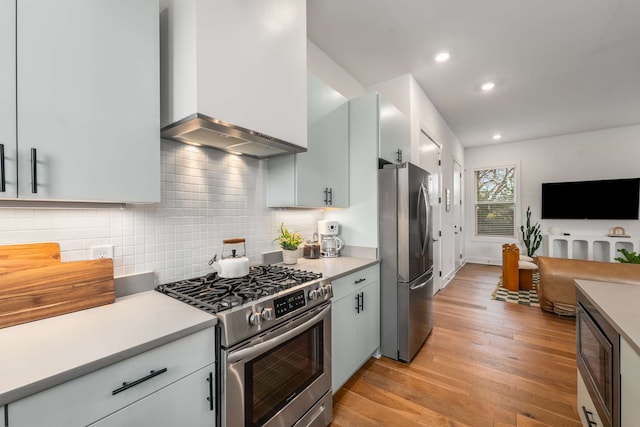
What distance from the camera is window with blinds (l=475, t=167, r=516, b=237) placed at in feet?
20.5

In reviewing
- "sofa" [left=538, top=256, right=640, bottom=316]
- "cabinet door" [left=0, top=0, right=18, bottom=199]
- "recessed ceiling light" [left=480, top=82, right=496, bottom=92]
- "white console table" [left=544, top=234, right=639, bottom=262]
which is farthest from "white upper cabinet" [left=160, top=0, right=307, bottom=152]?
"white console table" [left=544, top=234, right=639, bottom=262]

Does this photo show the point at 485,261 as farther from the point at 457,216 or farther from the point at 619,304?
the point at 619,304

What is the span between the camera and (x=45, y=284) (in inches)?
41.7

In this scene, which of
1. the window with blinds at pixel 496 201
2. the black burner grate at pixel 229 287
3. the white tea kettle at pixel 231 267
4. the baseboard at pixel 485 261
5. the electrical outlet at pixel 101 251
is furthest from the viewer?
the baseboard at pixel 485 261

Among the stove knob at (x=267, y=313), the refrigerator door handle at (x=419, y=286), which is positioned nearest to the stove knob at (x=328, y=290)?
the stove knob at (x=267, y=313)

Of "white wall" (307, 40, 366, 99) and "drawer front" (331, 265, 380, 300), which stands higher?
"white wall" (307, 40, 366, 99)

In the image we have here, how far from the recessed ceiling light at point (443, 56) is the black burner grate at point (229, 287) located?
8.58 ft

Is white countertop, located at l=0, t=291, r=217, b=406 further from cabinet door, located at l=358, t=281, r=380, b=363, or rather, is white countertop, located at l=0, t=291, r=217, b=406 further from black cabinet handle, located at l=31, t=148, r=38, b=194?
cabinet door, located at l=358, t=281, r=380, b=363

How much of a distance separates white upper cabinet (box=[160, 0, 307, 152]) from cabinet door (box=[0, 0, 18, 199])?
52 cm

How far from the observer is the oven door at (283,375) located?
3.65ft

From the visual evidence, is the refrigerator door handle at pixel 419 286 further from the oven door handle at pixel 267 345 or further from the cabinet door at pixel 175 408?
the cabinet door at pixel 175 408

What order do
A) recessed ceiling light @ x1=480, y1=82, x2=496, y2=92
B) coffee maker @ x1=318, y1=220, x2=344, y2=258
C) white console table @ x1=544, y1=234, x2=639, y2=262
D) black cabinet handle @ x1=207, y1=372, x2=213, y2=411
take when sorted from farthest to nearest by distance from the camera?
1. white console table @ x1=544, y1=234, x2=639, y2=262
2. recessed ceiling light @ x1=480, y1=82, x2=496, y2=92
3. coffee maker @ x1=318, y1=220, x2=344, y2=258
4. black cabinet handle @ x1=207, y1=372, x2=213, y2=411

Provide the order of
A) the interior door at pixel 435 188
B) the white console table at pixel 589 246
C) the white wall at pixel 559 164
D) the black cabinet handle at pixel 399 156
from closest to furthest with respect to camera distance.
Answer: the black cabinet handle at pixel 399 156
the interior door at pixel 435 188
the white console table at pixel 589 246
the white wall at pixel 559 164

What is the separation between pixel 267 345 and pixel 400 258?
1.41 metres
